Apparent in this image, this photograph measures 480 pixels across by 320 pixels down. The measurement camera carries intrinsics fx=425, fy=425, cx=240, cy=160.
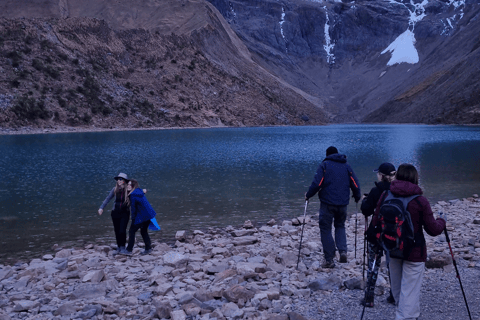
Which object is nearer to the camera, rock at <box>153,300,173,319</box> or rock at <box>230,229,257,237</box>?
rock at <box>153,300,173,319</box>

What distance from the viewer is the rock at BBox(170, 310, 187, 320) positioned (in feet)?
21.4

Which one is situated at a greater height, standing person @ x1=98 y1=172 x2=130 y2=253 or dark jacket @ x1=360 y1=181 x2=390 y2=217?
dark jacket @ x1=360 y1=181 x2=390 y2=217

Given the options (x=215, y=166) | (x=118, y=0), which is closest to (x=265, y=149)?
(x=215, y=166)

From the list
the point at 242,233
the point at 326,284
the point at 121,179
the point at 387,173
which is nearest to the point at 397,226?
the point at 387,173

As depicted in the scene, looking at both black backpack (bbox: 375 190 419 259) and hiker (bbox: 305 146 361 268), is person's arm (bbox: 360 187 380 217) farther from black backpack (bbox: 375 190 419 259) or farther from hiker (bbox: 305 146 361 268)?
hiker (bbox: 305 146 361 268)

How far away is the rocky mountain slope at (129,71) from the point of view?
78.1 m

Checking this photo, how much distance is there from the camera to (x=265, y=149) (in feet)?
149

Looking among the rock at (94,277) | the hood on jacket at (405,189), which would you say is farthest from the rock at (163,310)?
the hood on jacket at (405,189)

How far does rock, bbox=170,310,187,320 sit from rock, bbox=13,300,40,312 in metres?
2.56

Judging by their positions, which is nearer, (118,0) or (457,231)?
(457,231)

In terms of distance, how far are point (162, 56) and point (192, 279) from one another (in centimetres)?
10382

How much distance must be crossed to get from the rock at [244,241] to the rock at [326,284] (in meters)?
4.02

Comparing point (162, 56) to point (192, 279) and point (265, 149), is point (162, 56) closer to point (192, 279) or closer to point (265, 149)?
point (265, 149)

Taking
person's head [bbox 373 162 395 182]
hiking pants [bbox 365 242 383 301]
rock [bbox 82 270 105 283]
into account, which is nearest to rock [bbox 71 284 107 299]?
rock [bbox 82 270 105 283]
